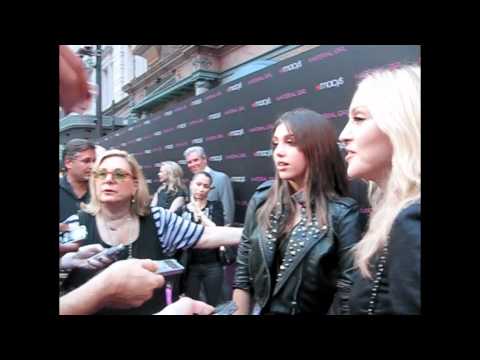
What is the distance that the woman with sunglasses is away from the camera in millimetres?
2588

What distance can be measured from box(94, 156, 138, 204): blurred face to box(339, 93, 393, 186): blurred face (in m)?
1.26

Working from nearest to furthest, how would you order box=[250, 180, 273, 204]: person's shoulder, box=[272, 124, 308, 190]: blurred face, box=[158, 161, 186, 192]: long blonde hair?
1. box=[272, 124, 308, 190]: blurred face
2. box=[250, 180, 273, 204]: person's shoulder
3. box=[158, 161, 186, 192]: long blonde hair

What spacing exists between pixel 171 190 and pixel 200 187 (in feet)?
0.59

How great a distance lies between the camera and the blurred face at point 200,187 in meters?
2.63

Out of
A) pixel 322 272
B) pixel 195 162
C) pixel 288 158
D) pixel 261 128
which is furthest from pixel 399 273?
pixel 195 162

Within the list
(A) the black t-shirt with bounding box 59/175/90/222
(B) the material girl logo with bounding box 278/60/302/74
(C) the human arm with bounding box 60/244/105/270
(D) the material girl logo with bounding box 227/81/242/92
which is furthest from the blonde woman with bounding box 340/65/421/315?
(A) the black t-shirt with bounding box 59/175/90/222

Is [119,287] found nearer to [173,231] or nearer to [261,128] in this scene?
[173,231]

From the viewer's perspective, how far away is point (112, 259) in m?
2.59

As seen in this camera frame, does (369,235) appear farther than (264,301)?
No

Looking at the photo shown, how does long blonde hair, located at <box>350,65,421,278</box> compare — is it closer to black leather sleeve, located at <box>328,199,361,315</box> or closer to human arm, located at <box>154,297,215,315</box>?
black leather sleeve, located at <box>328,199,361,315</box>
